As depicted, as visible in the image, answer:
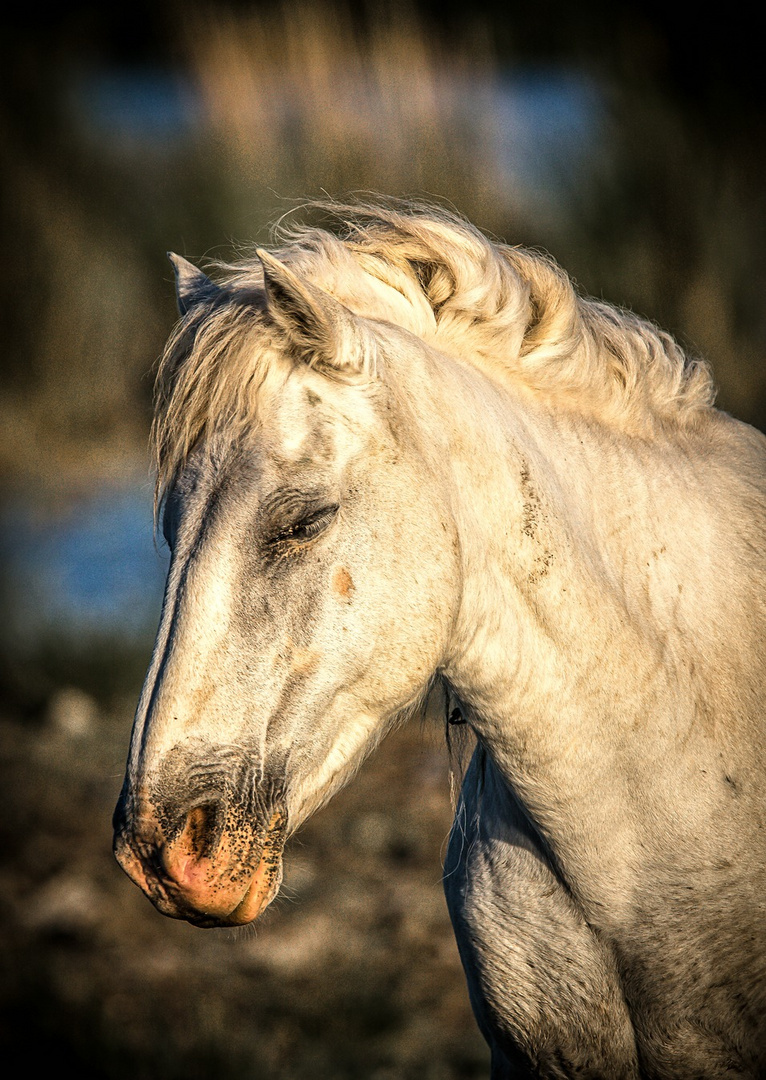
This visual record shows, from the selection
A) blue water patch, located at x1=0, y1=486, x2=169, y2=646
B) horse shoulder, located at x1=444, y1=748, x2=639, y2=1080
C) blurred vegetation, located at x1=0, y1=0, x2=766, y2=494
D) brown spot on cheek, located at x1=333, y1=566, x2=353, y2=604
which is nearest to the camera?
brown spot on cheek, located at x1=333, y1=566, x2=353, y2=604

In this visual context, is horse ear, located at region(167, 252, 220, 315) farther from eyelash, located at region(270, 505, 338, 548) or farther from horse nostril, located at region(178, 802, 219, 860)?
horse nostril, located at region(178, 802, 219, 860)

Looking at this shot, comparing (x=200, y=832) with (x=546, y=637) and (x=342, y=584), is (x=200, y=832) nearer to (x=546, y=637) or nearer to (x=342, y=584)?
(x=342, y=584)

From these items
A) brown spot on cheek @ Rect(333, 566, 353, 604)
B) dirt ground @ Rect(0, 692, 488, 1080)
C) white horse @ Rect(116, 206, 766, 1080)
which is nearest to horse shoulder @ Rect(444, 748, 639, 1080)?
white horse @ Rect(116, 206, 766, 1080)

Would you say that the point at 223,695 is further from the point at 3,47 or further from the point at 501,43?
the point at 3,47

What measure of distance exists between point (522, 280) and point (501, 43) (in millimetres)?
5040

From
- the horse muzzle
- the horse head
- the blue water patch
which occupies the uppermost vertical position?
the horse head

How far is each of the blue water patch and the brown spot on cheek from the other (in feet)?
18.2

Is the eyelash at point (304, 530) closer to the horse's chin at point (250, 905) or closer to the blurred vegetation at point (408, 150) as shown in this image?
the horse's chin at point (250, 905)

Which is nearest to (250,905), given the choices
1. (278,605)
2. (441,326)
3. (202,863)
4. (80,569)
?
(202,863)

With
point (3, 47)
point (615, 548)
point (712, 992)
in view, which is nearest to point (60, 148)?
point (3, 47)

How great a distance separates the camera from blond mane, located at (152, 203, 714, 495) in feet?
5.00

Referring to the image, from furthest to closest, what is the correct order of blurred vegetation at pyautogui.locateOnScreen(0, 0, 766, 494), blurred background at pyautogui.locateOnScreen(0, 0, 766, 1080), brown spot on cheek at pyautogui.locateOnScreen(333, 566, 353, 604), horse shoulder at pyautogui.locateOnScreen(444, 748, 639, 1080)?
blurred vegetation at pyautogui.locateOnScreen(0, 0, 766, 494) < blurred background at pyautogui.locateOnScreen(0, 0, 766, 1080) < horse shoulder at pyautogui.locateOnScreen(444, 748, 639, 1080) < brown spot on cheek at pyautogui.locateOnScreen(333, 566, 353, 604)

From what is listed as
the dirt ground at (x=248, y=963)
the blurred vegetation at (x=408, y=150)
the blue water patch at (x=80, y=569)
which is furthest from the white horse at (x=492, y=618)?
the blue water patch at (x=80, y=569)

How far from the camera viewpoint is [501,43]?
5875 millimetres
